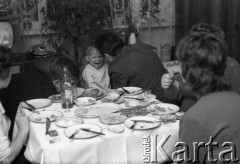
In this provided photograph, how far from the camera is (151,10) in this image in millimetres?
4207

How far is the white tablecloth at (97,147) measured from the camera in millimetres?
1548

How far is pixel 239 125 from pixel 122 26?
3.02 metres

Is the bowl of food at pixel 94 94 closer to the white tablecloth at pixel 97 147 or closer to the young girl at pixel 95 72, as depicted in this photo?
the white tablecloth at pixel 97 147

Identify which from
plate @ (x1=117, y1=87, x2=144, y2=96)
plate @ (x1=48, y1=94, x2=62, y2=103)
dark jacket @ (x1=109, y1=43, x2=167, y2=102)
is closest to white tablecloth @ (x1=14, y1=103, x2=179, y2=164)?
plate @ (x1=48, y1=94, x2=62, y2=103)

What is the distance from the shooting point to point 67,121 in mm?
1812

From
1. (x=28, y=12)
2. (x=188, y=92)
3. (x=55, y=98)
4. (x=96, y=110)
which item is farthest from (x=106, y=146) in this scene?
(x=28, y=12)

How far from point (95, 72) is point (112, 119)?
1.34m

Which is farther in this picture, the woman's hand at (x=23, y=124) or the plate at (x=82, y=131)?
the woman's hand at (x=23, y=124)

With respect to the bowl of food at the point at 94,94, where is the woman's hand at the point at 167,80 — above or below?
above

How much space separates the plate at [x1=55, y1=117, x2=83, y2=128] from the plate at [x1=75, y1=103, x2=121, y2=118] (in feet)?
0.23

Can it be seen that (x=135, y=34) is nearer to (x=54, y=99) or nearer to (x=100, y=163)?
(x=54, y=99)

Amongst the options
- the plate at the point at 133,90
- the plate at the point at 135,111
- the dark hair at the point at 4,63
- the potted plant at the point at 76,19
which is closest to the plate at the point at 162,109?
the plate at the point at 135,111

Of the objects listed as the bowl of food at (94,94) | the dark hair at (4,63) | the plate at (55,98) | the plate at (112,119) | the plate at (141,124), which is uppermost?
the dark hair at (4,63)

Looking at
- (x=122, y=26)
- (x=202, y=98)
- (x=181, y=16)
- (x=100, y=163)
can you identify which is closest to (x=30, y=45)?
(x=122, y=26)
